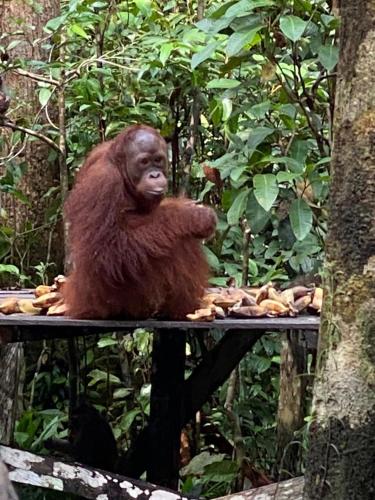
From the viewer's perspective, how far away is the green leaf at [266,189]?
12.7 feet

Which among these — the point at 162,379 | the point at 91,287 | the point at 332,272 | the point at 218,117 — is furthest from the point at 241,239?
the point at 332,272

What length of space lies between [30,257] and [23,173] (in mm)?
616

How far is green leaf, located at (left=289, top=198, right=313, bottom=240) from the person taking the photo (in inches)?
159

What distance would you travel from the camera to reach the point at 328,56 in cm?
380

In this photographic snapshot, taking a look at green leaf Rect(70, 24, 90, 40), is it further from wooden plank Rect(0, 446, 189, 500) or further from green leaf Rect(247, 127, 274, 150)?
wooden plank Rect(0, 446, 189, 500)

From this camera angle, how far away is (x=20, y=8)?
6188 mm

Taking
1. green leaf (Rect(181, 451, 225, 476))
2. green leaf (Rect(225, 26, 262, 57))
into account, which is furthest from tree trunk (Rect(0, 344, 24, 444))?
green leaf (Rect(225, 26, 262, 57))

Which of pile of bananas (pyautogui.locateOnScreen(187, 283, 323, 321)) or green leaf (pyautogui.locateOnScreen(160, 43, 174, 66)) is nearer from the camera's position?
pile of bananas (pyautogui.locateOnScreen(187, 283, 323, 321))

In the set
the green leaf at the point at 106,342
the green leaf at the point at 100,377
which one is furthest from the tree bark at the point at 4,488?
Result: the green leaf at the point at 100,377

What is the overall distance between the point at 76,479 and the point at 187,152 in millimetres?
2170

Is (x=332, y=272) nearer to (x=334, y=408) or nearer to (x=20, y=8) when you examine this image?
(x=334, y=408)

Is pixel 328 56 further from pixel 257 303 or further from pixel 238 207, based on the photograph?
pixel 257 303

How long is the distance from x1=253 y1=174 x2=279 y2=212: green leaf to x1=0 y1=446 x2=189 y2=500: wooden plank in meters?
1.20

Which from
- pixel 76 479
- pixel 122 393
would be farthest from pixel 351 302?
pixel 122 393
